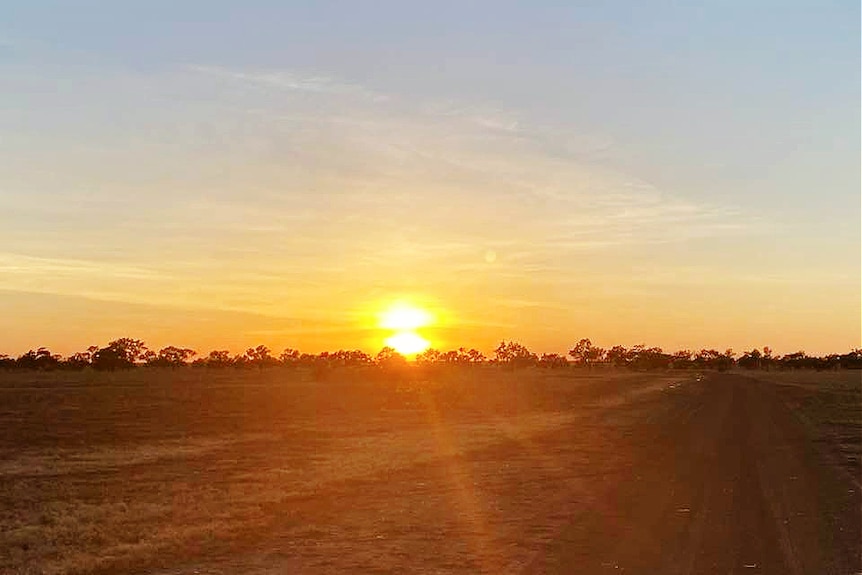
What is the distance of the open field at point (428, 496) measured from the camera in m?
13.5

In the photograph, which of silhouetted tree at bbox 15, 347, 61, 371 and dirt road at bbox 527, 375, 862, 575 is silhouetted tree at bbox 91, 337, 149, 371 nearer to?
silhouetted tree at bbox 15, 347, 61, 371

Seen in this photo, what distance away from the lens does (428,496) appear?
19828 mm

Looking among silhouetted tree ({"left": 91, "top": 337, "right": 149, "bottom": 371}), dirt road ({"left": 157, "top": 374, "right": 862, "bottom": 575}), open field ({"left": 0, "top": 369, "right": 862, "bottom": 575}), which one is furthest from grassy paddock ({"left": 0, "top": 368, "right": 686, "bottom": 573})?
silhouetted tree ({"left": 91, "top": 337, "right": 149, "bottom": 371})

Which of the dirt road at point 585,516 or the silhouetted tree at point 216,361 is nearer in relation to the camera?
the dirt road at point 585,516

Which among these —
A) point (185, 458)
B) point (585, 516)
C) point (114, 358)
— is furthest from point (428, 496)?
point (114, 358)

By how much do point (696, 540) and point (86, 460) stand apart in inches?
784

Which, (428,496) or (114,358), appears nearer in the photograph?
(428,496)

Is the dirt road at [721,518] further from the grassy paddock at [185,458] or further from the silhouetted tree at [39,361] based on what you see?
the silhouetted tree at [39,361]

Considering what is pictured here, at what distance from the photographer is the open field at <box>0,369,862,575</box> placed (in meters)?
13.5

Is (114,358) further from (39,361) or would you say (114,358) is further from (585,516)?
(585,516)

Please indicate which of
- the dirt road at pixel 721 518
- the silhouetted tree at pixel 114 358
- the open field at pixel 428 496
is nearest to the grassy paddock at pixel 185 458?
the open field at pixel 428 496

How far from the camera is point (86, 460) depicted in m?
27.6

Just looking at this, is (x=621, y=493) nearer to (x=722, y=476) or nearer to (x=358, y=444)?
(x=722, y=476)

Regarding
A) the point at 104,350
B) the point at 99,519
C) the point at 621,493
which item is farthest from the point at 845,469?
the point at 104,350
